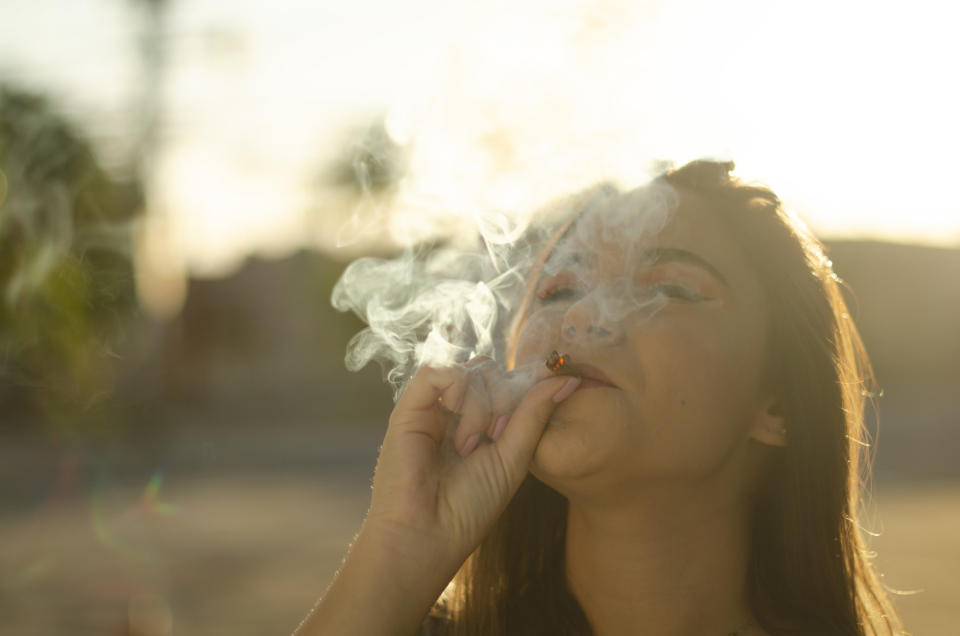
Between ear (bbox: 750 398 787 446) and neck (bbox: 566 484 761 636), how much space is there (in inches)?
7.7

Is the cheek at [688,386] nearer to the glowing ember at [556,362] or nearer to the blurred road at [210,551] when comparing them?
the glowing ember at [556,362]

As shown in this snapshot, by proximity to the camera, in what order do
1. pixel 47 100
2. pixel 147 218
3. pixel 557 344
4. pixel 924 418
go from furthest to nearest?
1. pixel 924 418
2. pixel 147 218
3. pixel 47 100
4. pixel 557 344

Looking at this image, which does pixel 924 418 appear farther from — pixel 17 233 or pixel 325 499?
pixel 17 233

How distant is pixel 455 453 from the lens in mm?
2158

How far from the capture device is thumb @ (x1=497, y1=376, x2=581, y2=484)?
2033 mm

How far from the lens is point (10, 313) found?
6676 mm

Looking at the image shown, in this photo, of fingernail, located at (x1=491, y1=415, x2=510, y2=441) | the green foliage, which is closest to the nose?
Result: fingernail, located at (x1=491, y1=415, x2=510, y2=441)

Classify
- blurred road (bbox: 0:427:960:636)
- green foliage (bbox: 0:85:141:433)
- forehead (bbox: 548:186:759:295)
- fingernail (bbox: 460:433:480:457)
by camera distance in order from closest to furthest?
fingernail (bbox: 460:433:480:457)
forehead (bbox: 548:186:759:295)
green foliage (bbox: 0:85:141:433)
blurred road (bbox: 0:427:960:636)

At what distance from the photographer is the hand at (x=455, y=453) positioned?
2006mm

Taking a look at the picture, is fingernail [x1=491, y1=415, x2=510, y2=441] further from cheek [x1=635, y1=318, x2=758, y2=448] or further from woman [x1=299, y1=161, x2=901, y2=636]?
cheek [x1=635, y1=318, x2=758, y2=448]

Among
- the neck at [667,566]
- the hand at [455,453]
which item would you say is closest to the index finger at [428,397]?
the hand at [455,453]

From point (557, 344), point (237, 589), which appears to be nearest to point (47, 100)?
point (237, 589)

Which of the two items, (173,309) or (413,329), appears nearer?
(413,329)

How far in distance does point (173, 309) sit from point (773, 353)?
16231 mm
